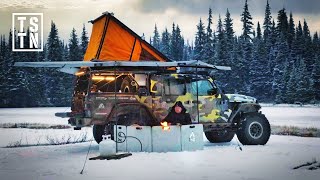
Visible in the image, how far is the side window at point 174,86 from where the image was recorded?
508 inches

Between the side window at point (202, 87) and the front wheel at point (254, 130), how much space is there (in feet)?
4.41

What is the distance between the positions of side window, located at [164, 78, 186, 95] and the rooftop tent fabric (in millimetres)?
4870

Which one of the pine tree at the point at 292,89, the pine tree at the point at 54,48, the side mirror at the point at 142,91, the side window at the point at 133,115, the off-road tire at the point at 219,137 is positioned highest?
the pine tree at the point at 54,48

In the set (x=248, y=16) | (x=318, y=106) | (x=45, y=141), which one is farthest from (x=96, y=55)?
(x=248, y=16)

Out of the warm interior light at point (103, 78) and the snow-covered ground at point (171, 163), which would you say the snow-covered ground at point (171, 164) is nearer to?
the snow-covered ground at point (171, 163)

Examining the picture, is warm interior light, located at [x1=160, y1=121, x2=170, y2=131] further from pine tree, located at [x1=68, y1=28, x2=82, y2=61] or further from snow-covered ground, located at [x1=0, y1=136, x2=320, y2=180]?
pine tree, located at [x1=68, y1=28, x2=82, y2=61]

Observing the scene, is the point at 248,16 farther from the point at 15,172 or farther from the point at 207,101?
the point at 15,172

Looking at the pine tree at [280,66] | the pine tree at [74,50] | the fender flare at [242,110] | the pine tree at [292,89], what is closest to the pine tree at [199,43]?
the pine tree at [280,66]

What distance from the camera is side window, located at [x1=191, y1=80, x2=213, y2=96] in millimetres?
13172

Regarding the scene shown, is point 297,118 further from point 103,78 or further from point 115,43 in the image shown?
point 103,78

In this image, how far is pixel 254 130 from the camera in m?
13.5

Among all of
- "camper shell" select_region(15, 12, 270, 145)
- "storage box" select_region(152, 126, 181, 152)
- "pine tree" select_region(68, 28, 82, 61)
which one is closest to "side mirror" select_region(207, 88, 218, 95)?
"camper shell" select_region(15, 12, 270, 145)

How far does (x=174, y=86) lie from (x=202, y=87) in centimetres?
86

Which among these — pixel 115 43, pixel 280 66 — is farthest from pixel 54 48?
pixel 115 43
